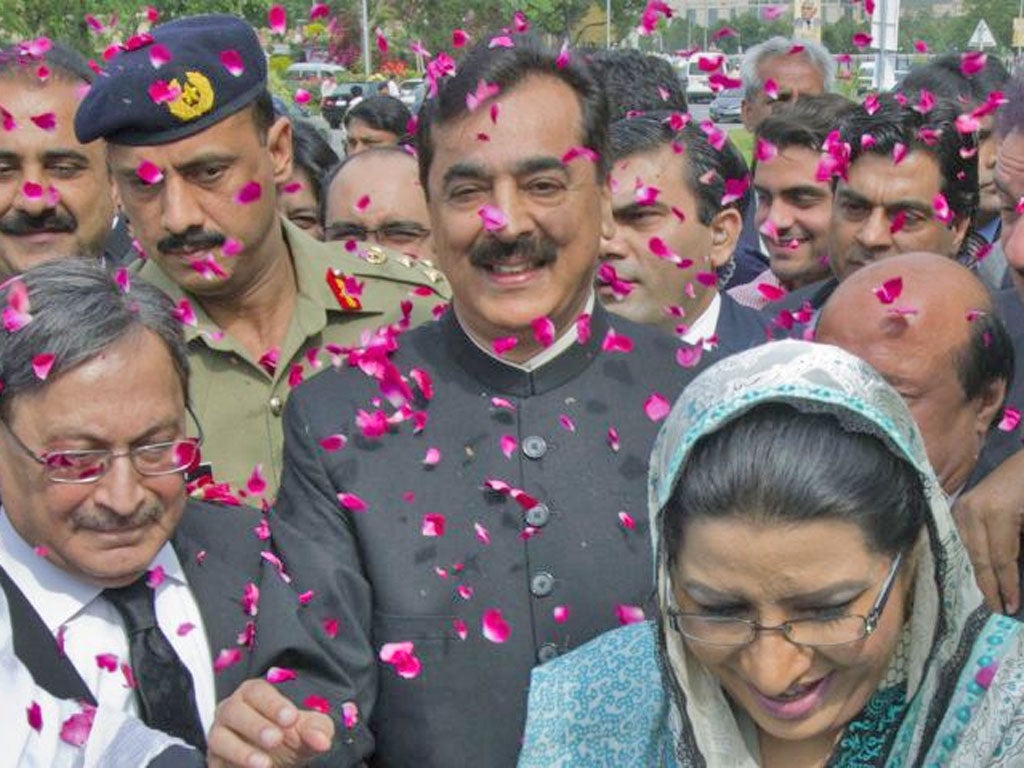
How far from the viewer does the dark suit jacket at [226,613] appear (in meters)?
2.68

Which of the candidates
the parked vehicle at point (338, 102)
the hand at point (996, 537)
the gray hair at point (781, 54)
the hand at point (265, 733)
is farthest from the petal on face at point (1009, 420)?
the parked vehicle at point (338, 102)

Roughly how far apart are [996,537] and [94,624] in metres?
1.68

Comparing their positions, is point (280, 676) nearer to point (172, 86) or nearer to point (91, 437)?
point (91, 437)

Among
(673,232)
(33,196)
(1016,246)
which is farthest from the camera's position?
(673,232)

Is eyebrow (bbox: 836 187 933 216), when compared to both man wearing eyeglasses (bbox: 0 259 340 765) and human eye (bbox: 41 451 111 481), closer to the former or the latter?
man wearing eyeglasses (bbox: 0 259 340 765)

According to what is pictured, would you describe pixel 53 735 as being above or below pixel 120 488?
below

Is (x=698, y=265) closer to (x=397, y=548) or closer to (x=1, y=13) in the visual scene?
(x=397, y=548)

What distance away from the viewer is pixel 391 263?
165 inches

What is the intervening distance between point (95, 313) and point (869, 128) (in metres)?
2.77

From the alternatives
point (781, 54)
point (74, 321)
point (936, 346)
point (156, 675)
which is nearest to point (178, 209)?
point (74, 321)

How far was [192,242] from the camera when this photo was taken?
362 centimetres

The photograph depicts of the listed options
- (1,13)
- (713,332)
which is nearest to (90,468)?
(713,332)

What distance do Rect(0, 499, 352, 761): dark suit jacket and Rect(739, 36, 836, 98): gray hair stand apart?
17.1ft

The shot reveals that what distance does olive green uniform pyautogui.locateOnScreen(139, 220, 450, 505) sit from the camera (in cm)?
364
